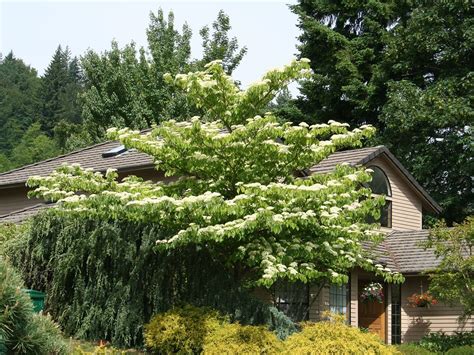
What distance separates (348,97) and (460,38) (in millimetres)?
5738

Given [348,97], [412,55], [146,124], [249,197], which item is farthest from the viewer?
[146,124]

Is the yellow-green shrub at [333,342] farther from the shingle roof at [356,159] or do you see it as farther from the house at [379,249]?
the shingle roof at [356,159]

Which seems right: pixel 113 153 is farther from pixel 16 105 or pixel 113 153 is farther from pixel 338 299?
pixel 16 105

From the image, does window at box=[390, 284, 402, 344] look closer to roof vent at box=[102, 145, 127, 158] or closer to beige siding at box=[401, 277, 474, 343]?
beige siding at box=[401, 277, 474, 343]

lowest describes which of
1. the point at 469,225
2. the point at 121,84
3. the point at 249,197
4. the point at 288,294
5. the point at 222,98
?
the point at 288,294

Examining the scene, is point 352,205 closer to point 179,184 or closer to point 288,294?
point 179,184

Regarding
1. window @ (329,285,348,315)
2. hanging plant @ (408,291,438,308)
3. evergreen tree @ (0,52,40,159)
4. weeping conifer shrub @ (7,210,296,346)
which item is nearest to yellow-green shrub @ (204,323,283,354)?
weeping conifer shrub @ (7,210,296,346)

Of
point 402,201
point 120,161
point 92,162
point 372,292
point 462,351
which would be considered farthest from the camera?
point 402,201

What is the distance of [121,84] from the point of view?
36.0 meters

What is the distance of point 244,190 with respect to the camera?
12141mm

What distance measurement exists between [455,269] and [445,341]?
7.18 ft

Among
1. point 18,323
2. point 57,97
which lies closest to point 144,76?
point 18,323

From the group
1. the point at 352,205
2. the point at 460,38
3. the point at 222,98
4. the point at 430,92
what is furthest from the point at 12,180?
the point at 460,38

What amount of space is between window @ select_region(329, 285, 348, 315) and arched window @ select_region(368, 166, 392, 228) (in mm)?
3392
